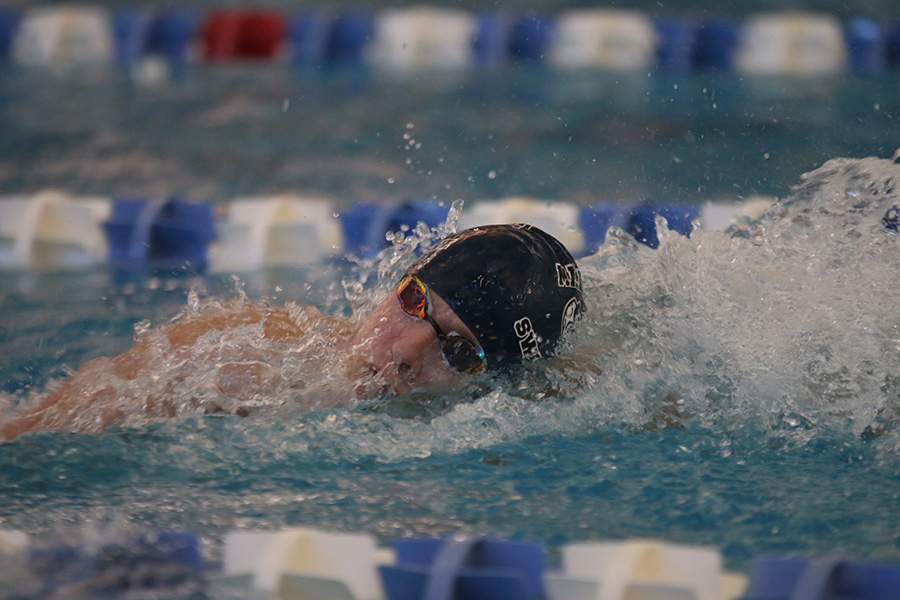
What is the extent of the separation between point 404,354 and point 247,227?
4.79 ft

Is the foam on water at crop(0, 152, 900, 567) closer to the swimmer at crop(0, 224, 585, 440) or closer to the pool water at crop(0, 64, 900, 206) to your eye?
the swimmer at crop(0, 224, 585, 440)

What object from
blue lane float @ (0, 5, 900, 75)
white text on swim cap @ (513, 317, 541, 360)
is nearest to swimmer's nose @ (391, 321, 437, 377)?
white text on swim cap @ (513, 317, 541, 360)

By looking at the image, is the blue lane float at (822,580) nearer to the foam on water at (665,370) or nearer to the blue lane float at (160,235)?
the foam on water at (665,370)

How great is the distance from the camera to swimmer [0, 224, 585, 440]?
71.9 inches

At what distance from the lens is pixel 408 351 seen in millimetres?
1821

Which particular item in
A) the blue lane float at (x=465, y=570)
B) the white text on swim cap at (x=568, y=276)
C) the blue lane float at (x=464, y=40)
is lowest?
the blue lane float at (x=465, y=570)

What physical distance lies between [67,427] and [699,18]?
13.2 ft

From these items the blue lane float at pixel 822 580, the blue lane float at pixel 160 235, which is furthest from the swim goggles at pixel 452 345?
the blue lane float at pixel 160 235

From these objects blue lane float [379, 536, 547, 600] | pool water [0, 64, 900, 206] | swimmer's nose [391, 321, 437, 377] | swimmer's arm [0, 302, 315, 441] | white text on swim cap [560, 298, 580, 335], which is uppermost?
pool water [0, 64, 900, 206]

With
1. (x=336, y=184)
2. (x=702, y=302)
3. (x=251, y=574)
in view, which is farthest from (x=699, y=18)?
(x=251, y=574)

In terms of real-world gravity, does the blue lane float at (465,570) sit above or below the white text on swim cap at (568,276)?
below

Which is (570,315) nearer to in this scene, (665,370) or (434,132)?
(665,370)

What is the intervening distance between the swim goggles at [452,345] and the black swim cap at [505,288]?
0.06 ft

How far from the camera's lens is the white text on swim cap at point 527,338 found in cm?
183
